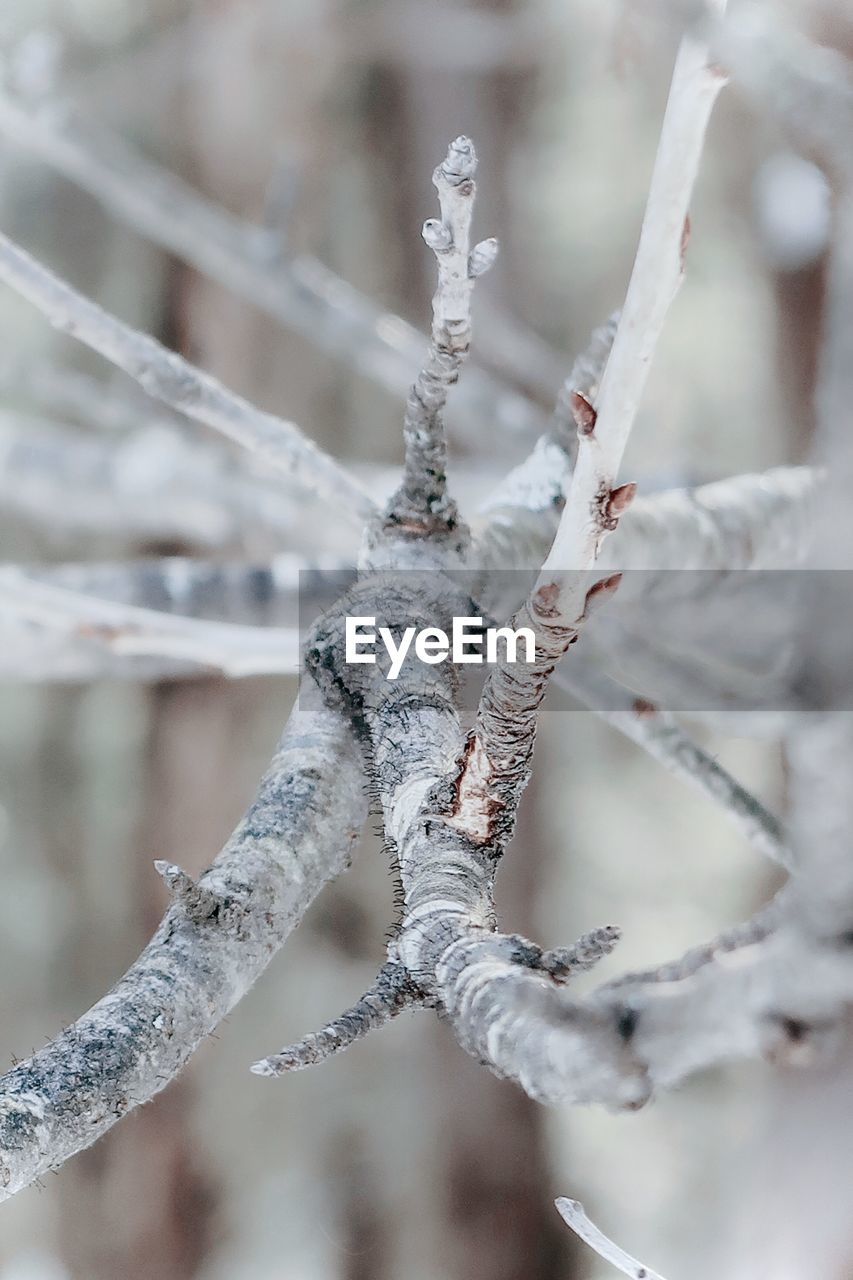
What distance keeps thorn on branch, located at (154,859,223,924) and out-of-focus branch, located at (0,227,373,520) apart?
230 mm

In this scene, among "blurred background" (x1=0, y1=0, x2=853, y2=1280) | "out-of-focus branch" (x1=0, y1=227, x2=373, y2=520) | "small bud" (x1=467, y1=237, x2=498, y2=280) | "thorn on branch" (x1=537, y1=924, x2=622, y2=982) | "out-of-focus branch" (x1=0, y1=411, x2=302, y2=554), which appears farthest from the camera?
"blurred background" (x1=0, y1=0, x2=853, y2=1280)

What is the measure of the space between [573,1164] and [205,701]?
3.09 feet

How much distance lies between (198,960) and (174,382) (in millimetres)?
275

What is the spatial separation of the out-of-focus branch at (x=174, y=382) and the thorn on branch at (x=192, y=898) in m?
0.23

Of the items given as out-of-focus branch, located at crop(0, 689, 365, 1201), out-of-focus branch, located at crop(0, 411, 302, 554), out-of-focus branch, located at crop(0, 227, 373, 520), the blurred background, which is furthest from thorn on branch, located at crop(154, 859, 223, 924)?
the blurred background

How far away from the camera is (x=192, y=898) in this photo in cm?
32

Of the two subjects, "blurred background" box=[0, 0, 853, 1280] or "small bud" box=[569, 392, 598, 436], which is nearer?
"small bud" box=[569, 392, 598, 436]

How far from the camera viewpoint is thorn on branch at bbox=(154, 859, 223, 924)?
0.98 feet

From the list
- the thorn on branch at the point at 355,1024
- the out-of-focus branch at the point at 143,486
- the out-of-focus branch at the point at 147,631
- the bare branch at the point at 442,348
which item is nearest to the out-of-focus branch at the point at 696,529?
the bare branch at the point at 442,348

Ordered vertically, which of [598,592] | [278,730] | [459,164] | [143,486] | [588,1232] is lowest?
[588,1232]

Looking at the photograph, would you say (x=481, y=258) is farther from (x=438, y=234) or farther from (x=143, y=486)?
(x=143, y=486)

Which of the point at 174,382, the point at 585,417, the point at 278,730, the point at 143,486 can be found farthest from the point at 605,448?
the point at 278,730

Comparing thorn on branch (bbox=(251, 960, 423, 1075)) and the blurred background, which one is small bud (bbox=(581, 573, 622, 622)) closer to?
thorn on branch (bbox=(251, 960, 423, 1075))

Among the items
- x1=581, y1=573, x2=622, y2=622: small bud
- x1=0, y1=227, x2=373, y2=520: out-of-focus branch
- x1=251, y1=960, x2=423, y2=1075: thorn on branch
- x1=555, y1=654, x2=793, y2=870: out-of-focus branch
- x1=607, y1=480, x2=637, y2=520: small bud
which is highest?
x1=0, y1=227, x2=373, y2=520: out-of-focus branch
